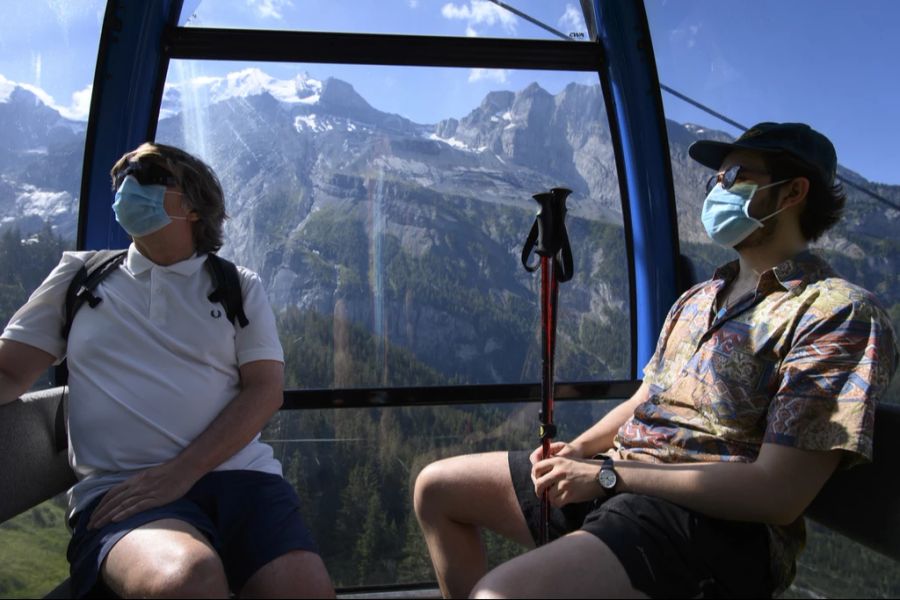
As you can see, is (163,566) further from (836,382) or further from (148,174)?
(836,382)

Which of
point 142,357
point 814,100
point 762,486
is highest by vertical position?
point 814,100

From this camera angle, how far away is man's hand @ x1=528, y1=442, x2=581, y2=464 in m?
2.31

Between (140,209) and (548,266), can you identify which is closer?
(548,266)

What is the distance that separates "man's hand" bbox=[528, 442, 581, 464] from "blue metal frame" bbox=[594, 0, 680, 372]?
4.27 ft

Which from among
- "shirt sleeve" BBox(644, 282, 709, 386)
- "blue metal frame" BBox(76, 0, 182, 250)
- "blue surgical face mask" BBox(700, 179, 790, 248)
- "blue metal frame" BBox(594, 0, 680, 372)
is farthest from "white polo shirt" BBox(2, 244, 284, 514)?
"blue metal frame" BBox(594, 0, 680, 372)

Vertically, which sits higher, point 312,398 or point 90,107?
point 90,107

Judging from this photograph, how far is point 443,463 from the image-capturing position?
2510mm

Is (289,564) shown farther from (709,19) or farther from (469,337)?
(709,19)

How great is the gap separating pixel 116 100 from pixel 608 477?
2714 millimetres

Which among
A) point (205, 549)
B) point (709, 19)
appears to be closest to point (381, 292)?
point (205, 549)

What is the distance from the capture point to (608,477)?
200cm

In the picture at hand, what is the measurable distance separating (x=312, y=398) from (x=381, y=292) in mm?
612

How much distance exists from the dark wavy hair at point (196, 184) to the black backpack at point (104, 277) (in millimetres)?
110

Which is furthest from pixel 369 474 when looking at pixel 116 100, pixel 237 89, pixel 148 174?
pixel 116 100
